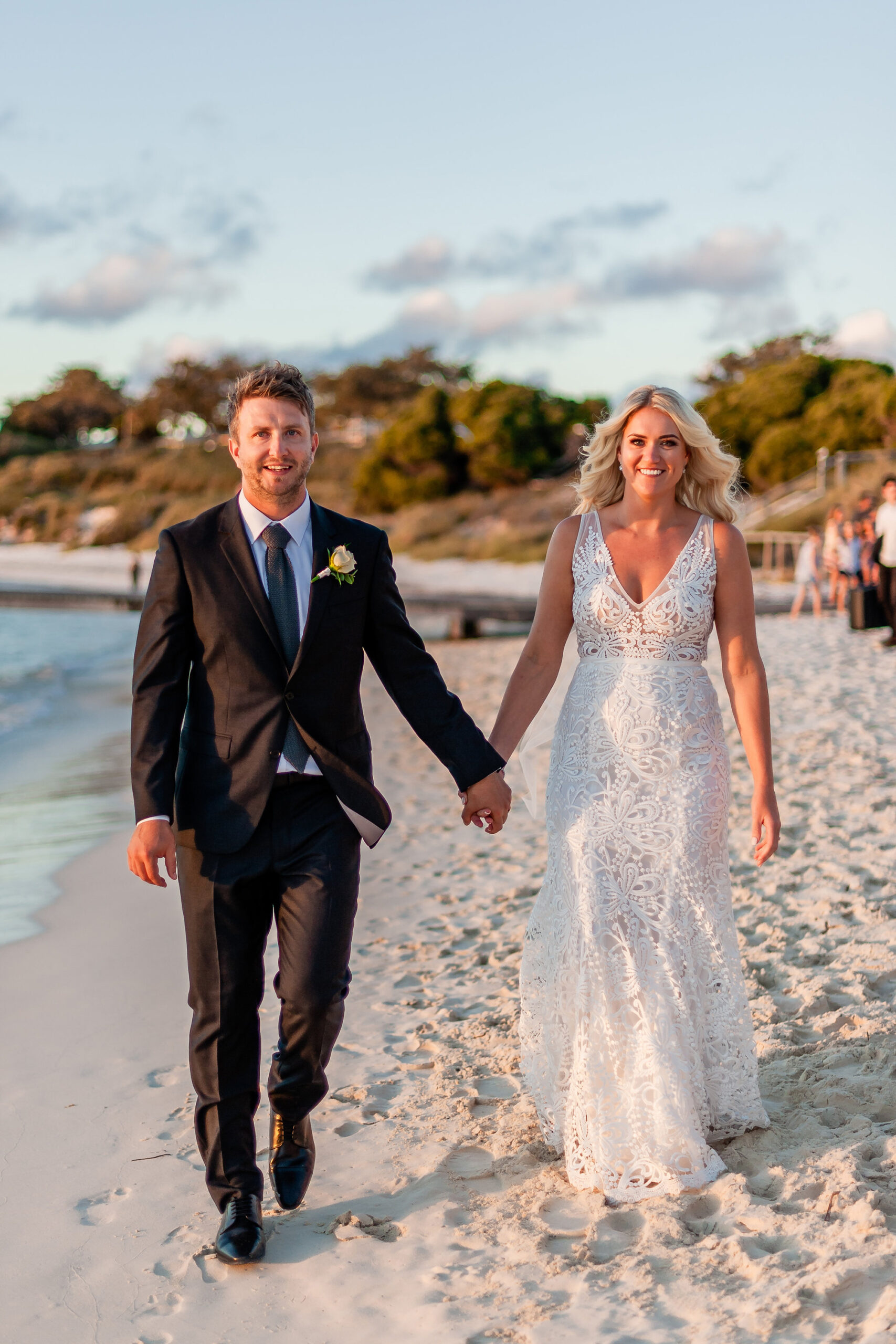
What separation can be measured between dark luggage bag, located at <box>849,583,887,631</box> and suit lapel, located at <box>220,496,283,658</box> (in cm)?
1203

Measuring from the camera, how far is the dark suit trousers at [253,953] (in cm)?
293

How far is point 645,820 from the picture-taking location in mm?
3209

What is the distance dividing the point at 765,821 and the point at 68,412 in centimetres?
8740

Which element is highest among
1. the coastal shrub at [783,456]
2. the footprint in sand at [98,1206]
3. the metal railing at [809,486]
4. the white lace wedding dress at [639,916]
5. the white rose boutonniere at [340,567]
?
the coastal shrub at [783,456]

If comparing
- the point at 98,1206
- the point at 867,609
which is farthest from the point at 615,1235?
the point at 867,609

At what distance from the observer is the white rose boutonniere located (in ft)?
9.78

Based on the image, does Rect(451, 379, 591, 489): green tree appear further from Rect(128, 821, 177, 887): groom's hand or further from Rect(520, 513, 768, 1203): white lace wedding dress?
Rect(128, 821, 177, 887): groom's hand

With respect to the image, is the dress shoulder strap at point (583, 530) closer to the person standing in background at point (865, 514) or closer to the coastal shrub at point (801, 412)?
the person standing in background at point (865, 514)

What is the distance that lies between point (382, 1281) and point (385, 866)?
4.04 metres

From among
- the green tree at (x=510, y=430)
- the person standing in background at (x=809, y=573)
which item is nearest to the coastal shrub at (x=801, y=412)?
the green tree at (x=510, y=430)

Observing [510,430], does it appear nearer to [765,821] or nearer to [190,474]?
[190,474]

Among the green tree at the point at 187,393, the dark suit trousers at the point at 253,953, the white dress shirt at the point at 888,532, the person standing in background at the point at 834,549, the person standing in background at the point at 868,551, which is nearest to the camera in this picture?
the dark suit trousers at the point at 253,953

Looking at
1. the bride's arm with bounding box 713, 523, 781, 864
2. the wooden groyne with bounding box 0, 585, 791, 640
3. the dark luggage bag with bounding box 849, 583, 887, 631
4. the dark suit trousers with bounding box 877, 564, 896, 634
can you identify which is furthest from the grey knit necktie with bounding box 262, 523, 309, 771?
the wooden groyne with bounding box 0, 585, 791, 640

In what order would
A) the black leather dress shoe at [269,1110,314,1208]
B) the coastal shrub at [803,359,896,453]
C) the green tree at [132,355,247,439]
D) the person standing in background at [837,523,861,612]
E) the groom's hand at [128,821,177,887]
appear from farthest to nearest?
the green tree at [132,355,247,439] → the coastal shrub at [803,359,896,453] → the person standing in background at [837,523,861,612] → the black leather dress shoe at [269,1110,314,1208] → the groom's hand at [128,821,177,887]
